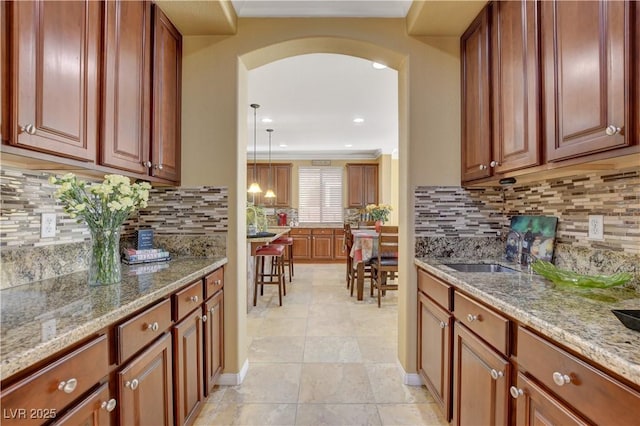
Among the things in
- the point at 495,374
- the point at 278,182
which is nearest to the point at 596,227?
the point at 495,374

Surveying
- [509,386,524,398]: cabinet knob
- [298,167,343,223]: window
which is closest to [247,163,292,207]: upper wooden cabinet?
[298,167,343,223]: window

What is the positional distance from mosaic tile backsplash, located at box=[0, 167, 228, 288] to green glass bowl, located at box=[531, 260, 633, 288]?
1.85 m

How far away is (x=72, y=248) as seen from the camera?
159cm

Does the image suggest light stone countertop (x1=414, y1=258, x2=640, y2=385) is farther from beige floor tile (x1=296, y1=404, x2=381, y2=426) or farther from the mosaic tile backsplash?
the mosaic tile backsplash

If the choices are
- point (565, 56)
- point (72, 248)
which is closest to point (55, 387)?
point (72, 248)

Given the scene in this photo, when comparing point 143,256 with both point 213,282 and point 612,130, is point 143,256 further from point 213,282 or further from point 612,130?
point 612,130

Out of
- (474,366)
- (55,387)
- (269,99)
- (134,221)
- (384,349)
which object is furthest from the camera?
(269,99)

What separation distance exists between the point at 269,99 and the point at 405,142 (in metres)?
2.52

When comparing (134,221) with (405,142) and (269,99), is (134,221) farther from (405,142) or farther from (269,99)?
(269,99)

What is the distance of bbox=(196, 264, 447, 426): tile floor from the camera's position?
5.98 feet

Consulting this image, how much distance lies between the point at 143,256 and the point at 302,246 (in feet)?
17.6

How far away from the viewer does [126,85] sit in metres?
1.56

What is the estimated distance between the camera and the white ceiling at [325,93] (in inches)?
82.7

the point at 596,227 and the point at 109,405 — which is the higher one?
the point at 596,227
